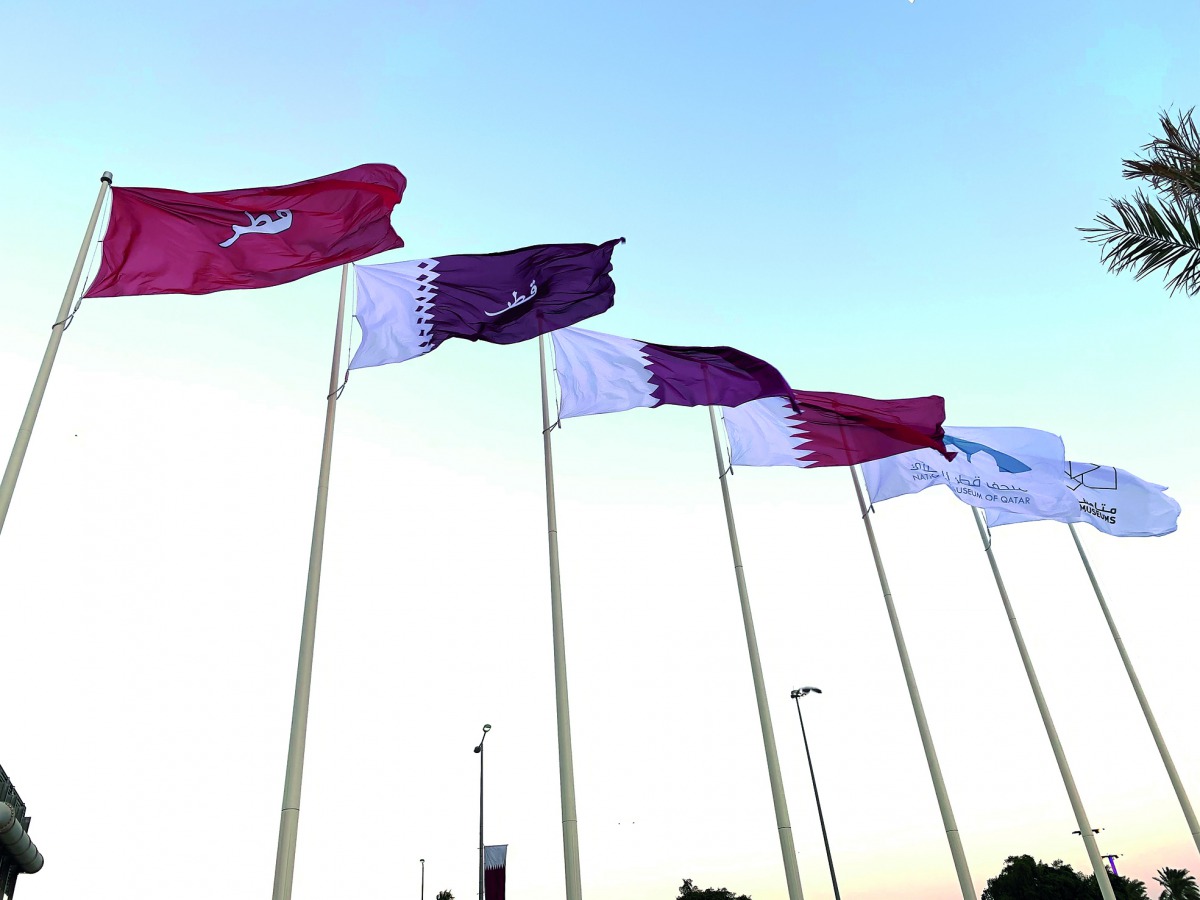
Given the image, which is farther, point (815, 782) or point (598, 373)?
point (815, 782)

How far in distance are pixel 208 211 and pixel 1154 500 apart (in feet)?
88.1

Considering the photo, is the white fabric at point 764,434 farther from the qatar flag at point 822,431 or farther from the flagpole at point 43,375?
the flagpole at point 43,375

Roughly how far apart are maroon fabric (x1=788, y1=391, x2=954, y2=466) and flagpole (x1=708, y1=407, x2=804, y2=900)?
244 cm

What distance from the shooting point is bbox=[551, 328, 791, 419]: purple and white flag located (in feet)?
57.6

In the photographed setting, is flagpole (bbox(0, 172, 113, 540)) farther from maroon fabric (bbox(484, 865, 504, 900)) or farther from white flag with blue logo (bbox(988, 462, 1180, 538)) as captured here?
maroon fabric (bbox(484, 865, 504, 900))

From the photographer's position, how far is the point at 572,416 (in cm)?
1691

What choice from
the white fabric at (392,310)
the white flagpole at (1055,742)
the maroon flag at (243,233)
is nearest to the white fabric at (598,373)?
the white fabric at (392,310)

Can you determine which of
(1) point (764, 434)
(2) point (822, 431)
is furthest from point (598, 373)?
(2) point (822, 431)

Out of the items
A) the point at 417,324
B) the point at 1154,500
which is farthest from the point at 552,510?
the point at 1154,500

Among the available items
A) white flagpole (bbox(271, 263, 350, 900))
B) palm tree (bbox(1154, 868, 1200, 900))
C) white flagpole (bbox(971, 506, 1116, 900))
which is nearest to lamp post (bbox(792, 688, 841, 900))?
white flagpole (bbox(971, 506, 1116, 900))

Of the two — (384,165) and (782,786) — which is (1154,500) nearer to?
(782,786)

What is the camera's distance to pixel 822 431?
2044 centimetres

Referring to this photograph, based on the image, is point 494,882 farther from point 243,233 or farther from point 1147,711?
point 243,233

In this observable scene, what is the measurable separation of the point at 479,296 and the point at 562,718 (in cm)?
791
